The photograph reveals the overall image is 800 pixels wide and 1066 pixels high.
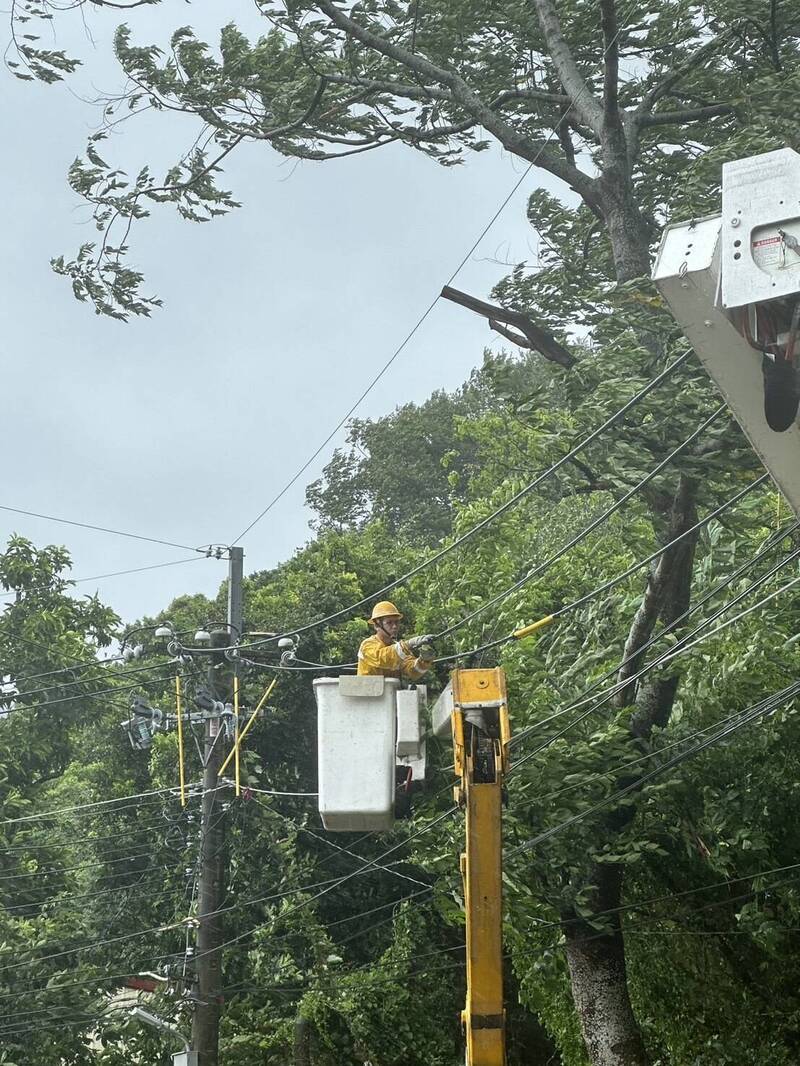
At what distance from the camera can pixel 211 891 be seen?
17406mm

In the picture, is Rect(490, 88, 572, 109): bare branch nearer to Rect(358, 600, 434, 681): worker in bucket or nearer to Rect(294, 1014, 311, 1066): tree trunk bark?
Rect(358, 600, 434, 681): worker in bucket

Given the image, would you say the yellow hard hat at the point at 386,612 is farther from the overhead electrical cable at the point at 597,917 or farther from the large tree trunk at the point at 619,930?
the overhead electrical cable at the point at 597,917

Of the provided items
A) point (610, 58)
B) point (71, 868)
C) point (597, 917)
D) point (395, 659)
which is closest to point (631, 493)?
point (395, 659)

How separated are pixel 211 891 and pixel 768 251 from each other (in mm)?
13546

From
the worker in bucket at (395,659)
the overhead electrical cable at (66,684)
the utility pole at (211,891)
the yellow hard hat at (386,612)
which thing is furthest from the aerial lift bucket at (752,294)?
the overhead electrical cable at (66,684)

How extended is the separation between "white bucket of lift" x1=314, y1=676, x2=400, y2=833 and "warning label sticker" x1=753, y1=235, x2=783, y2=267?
390 cm

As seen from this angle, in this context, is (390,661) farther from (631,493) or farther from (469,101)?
(469,101)

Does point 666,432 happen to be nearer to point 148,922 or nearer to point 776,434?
point 776,434

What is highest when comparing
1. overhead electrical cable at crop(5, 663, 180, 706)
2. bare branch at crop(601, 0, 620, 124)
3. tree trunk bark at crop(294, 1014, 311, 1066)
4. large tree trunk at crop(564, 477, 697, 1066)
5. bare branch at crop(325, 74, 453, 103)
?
bare branch at crop(325, 74, 453, 103)

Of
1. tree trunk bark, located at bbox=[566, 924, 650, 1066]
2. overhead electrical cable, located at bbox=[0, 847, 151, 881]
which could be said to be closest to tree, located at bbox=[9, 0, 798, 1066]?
tree trunk bark, located at bbox=[566, 924, 650, 1066]

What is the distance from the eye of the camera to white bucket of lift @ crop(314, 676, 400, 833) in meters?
8.54

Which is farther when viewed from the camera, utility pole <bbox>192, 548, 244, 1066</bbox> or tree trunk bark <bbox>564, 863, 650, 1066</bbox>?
utility pole <bbox>192, 548, 244, 1066</bbox>

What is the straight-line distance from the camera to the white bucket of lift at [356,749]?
8.54 metres

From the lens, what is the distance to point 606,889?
49.6 feet
